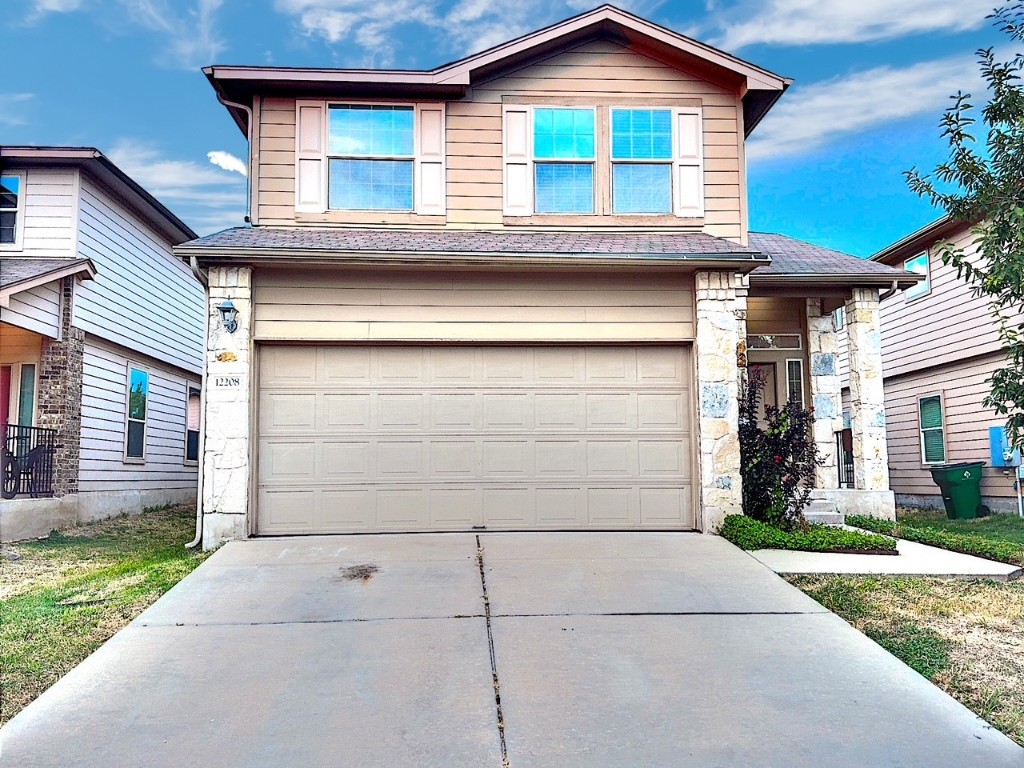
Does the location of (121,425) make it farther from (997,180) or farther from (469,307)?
(997,180)

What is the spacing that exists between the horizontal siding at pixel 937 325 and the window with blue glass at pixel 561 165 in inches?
269

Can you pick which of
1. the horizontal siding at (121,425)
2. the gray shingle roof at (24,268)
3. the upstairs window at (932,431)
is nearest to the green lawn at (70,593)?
the horizontal siding at (121,425)

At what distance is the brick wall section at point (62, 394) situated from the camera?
36.6 ft

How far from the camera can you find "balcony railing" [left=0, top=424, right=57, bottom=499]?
1012cm

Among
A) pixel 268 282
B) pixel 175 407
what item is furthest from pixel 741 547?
pixel 175 407

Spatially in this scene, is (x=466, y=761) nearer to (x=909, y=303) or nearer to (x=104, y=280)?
(x=104, y=280)

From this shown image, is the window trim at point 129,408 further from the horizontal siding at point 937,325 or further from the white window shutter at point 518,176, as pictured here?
the horizontal siding at point 937,325

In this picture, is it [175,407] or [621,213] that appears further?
[175,407]

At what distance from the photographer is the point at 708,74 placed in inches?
369

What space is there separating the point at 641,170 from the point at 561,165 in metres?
0.95

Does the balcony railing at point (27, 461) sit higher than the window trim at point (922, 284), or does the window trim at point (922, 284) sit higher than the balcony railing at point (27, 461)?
the window trim at point (922, 284)

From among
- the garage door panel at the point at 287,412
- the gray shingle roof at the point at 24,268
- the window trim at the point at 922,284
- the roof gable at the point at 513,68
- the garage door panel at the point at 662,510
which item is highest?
the roof gable at the point at 513,68

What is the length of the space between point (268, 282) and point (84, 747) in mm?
5536

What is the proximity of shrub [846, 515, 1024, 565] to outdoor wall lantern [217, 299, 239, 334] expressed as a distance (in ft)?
25.4
